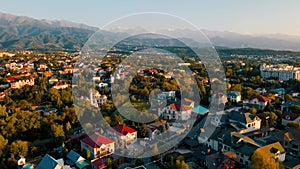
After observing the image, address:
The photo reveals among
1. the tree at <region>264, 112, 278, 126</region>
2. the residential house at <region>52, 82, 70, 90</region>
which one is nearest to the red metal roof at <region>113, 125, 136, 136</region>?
the tree at <region>264, 112, 278, 126</region>

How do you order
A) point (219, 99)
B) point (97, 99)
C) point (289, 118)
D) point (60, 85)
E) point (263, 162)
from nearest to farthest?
point (263, 162) < point (289, 118) < point (219, 99) < point (97, 99) < point (60, 85)

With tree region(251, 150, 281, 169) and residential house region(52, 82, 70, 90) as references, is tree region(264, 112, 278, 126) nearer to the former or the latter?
tree region(251, 150, 281, 169)

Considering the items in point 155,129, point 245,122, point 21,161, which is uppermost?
point 245,122

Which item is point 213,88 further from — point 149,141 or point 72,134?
point 72,134

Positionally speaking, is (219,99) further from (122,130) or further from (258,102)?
(122,130)

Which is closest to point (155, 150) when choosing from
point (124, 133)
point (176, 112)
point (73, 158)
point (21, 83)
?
point (124, 133)

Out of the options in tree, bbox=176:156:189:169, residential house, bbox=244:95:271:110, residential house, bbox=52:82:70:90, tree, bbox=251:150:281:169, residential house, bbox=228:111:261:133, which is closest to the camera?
tree, bbox=251:150:281:169
